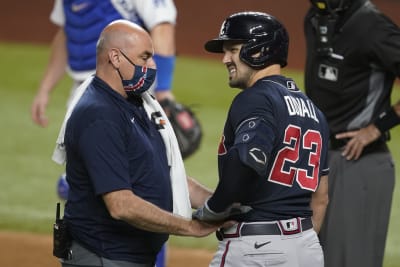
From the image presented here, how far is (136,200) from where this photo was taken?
4285 millimetres

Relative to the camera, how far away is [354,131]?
5770 mm

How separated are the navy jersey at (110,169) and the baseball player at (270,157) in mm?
305

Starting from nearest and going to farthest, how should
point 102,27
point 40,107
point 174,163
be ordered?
point 174,163 → point 102,27 → point 40,107

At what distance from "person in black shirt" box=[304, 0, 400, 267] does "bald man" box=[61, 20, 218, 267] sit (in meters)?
1.47

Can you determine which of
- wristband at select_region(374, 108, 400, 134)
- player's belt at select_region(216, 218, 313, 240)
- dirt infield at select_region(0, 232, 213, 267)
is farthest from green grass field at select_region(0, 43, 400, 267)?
player's belt at select_region(216, 218, 313, 240)

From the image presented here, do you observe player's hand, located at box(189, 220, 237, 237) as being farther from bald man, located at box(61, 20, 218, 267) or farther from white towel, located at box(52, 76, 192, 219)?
white towel, located at box(52, 76, 192, 219)

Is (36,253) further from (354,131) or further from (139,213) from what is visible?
(139,213)

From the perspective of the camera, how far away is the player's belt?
4434 millimetres

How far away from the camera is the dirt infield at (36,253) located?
24.0 feet

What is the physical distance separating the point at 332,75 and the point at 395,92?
9128 millimetres

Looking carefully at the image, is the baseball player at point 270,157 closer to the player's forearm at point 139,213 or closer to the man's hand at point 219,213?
the man's hand at point 219,213

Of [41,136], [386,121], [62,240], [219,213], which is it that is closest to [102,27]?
[386,121]

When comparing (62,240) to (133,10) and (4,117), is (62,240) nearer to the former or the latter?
(133,10)

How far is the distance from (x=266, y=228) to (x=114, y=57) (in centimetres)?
106
